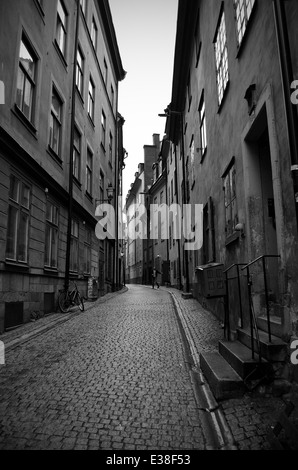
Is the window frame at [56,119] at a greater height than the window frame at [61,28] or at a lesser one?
lesser

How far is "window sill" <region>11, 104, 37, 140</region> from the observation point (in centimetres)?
862

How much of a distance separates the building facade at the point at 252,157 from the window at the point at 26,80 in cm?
534

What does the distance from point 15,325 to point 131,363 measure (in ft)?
13.6

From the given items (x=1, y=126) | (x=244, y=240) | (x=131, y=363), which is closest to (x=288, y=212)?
(x=244, y=240)

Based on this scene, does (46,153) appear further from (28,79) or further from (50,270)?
(50,270)

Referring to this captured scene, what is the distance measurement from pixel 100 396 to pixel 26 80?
8.98m

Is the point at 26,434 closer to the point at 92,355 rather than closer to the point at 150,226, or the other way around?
the point at 92,355

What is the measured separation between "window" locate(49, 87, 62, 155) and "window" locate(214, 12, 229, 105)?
19.1 feet

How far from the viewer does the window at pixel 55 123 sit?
11.9 meters

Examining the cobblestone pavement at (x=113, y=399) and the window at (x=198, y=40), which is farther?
the window at (x=198, y=40)

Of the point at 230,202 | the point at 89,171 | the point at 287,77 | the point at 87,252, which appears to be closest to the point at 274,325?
the point at 287,77

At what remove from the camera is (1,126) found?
7.58 meters

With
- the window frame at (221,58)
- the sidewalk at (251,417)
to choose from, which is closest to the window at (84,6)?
the window frame at (221,58)

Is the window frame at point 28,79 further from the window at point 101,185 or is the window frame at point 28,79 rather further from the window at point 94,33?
the window at point 101,185
